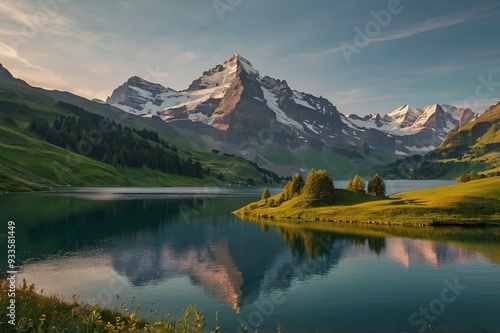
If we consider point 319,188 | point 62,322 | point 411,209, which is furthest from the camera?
point 319,188

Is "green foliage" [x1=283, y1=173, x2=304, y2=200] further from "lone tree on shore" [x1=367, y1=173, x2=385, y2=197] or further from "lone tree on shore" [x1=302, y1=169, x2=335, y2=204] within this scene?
"lone tree on shore" [x1=367, y1=173, x2=385, y2=197]

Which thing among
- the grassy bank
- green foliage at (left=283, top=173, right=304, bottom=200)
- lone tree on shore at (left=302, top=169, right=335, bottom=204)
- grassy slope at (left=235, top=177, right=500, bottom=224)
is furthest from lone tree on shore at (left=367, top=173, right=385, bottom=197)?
the grassy bank

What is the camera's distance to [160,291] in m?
46.6

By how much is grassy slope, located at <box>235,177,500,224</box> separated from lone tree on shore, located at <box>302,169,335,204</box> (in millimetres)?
3543

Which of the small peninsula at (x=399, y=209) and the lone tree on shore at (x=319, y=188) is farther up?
the lone tree on shore at (x=319, y=188)

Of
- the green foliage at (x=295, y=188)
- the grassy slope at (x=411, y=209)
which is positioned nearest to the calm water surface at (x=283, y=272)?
the grassy slope at (x=411, y=209)

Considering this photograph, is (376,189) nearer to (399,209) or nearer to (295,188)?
(295,188)

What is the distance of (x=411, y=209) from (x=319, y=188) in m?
28.9

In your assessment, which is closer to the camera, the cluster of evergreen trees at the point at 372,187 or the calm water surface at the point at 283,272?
the calm water surface at the point at 283,272

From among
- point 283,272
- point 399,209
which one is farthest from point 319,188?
point 283,272

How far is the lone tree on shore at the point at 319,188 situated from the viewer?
4941 inches

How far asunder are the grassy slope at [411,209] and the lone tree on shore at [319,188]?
354 centimetres

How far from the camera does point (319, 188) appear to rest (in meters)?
125

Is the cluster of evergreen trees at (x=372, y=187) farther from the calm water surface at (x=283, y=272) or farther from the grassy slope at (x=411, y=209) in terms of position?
the calm water surface at (x=283, y=272)
